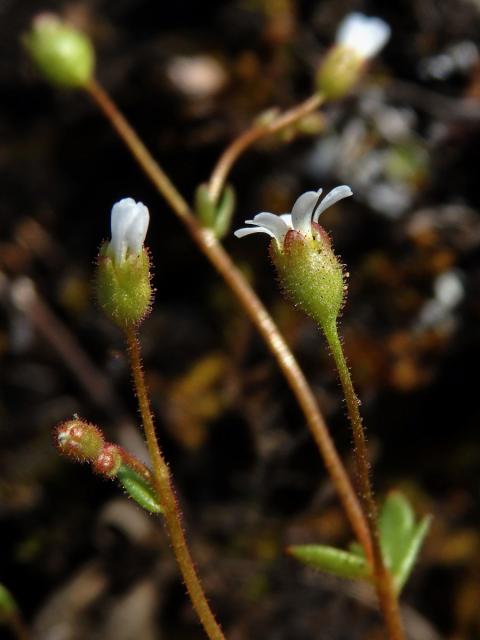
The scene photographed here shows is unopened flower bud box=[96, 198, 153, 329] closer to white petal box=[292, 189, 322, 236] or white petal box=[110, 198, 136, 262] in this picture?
white petal box=[110, 198, 136, 262]

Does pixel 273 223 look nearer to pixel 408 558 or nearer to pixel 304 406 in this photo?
pixel 304 406

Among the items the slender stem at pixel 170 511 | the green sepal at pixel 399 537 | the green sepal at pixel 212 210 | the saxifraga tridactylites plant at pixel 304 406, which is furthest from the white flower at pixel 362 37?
the slender stem at pixel 170 511

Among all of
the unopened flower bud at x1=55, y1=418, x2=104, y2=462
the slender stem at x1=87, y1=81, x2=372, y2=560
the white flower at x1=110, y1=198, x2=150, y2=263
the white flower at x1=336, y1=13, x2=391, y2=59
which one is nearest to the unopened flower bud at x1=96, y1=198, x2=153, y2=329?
the white flower at x1=110, y1=198, x2=150, y2=263

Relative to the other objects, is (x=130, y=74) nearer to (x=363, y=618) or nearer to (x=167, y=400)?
(x=167, y=400)

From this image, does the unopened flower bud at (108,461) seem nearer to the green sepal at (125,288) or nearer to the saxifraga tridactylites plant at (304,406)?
the saxifraga tridactylites plant at (304,406)

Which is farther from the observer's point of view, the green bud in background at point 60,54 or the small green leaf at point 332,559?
the green bud in background at point 60,54

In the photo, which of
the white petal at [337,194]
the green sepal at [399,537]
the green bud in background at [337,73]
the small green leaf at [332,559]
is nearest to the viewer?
the white petal at [337,194]
